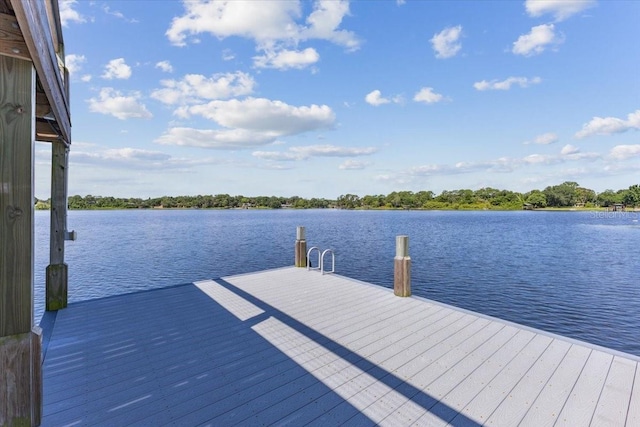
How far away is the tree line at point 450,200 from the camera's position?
7785 centimetres

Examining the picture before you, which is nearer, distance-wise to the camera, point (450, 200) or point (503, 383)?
point (503, 383)

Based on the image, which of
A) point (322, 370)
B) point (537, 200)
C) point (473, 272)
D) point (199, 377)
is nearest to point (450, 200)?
point (537, 200)

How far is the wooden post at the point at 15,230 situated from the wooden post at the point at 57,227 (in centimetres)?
310

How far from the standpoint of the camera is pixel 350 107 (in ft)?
67.6

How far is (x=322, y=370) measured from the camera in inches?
99.2

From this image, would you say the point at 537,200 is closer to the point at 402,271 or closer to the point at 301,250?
the point at 301,250

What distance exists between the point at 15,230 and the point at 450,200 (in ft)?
312

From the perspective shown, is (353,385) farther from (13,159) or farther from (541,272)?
(541,272)

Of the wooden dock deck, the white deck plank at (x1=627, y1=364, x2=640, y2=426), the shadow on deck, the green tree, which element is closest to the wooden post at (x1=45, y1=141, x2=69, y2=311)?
the wooden dock deck

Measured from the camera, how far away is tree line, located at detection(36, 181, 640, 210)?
7785 centimetres

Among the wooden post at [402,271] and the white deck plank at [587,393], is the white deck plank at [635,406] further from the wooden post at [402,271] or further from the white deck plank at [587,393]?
the wooden post at [402,271]

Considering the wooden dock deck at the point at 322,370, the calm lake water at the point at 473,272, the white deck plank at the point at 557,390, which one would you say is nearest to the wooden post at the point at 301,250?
the wooden dock deck at the point at 322,370

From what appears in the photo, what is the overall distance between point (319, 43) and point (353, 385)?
1771 cm

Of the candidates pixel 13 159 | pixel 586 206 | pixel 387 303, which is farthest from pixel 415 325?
pixel 586 206
